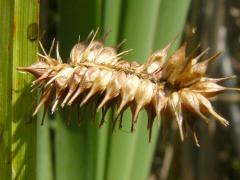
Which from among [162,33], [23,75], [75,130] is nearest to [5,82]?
[23,75]

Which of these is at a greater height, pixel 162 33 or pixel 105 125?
pixel 162 33

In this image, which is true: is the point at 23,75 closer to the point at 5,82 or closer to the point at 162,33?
the point at 5,82

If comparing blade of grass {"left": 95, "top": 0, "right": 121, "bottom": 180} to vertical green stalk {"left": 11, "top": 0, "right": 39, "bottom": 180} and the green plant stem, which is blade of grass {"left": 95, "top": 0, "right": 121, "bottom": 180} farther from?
vertical green stalk {"left": 11, "top": 0, "right": 39, "bottom": 180}

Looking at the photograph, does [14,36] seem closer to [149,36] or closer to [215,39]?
[149,36]

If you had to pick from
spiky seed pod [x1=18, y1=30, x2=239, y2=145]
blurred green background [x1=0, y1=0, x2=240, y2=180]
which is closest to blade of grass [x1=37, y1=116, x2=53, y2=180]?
blurred green background [x1=0, y1=0, x2=240, y2=180]

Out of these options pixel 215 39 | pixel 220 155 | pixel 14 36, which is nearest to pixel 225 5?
pixel 215 39

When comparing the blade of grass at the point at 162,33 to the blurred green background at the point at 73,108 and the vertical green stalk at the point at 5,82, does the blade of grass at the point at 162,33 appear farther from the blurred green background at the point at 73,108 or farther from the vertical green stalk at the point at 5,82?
the vertical green stalk at the point at 5,82
